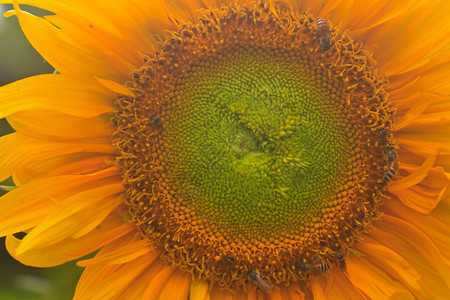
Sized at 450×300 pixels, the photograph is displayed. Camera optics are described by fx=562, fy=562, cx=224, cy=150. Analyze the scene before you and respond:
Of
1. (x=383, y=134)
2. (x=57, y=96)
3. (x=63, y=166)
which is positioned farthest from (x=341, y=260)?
(x=57, y=96)

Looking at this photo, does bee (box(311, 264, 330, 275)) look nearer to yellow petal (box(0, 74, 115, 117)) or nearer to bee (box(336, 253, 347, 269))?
bee (box(336, 253, 347, 269))

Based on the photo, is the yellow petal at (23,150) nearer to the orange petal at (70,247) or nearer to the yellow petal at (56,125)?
the yellow petal at (56,125)

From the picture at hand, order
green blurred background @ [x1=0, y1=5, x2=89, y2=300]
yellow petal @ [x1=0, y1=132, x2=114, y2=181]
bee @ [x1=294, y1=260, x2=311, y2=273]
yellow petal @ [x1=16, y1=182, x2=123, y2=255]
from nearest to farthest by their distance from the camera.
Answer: yellow petal @ [x1=16, y1=182, x2=123, y2=255] < yellow petal @ [x1=0, y1=132, x2=114, y2=181] < bee @ [x1=294, y1=260, x2=311, y2=273] < green blurred background @ [x1=0, y1=5, x2=89, y2=300]

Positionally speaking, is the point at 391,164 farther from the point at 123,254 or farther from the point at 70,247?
the point at 70,247

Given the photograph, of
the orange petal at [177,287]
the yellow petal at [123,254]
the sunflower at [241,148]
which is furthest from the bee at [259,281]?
the yellow petal at [123,254]

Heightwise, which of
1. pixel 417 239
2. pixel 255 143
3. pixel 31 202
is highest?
pixel 31 202

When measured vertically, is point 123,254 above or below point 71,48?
below

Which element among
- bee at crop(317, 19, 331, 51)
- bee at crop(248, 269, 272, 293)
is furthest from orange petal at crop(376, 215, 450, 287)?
bee at crop(317, 19, 331, 51)
